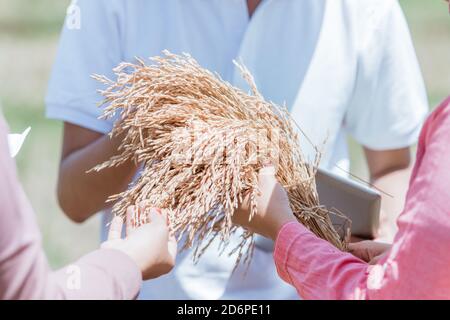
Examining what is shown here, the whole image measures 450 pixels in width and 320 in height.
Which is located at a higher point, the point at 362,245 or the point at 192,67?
the point at 192,67

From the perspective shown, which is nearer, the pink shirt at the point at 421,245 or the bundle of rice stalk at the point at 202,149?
the pink shirt at the point at 421,245

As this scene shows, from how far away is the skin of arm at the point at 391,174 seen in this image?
Result: 2.26 metres

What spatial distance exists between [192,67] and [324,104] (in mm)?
482

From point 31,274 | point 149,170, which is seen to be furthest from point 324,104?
point 31,274

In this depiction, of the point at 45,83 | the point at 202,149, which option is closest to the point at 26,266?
the point at 202,149

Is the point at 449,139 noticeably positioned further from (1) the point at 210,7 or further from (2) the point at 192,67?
(1) the point at 210,7

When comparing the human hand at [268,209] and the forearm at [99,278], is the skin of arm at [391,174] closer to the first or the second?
the human hand at [268,209]

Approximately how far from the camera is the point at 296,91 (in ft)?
7.04

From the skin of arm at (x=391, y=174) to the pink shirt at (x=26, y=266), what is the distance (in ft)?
3.50

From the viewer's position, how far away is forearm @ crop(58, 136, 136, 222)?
207cm

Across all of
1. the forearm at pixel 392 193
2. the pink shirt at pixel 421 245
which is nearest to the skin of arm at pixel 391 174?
the forearm at pixel 392 193

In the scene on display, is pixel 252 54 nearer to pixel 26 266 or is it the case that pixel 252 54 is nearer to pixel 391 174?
pixel 391 174

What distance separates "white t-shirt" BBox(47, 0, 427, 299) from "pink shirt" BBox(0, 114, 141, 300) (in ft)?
2.80

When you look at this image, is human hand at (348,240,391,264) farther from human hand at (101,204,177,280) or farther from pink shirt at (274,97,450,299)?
human hand at (101,204,177,280)
